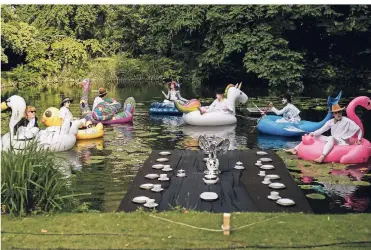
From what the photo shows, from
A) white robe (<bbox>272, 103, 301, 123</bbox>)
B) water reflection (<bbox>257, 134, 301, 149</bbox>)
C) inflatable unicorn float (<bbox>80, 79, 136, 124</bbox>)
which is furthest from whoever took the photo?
inflatable unicorn float (<bbox>80, 79, 136, 124</bbox>)

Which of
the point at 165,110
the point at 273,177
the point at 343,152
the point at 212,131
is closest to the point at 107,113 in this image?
the point at 165,110

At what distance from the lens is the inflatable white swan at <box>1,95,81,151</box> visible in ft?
Answer: 29.0

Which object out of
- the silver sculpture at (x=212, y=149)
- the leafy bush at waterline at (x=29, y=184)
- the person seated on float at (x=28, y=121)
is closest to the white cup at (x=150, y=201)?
the leafy bush at waterline at (x=29, y=184)

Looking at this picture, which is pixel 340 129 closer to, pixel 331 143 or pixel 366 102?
pixel 331 143

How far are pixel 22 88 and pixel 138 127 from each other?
13704 millimetres

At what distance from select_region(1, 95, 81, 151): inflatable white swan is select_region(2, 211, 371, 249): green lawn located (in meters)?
3.93

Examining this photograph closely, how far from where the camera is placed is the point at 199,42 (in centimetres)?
2638

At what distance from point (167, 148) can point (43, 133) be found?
95.5 inches

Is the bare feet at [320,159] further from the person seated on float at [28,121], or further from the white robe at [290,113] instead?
the person seated on float at [28,121]

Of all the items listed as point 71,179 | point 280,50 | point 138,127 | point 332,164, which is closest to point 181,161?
point 71,179

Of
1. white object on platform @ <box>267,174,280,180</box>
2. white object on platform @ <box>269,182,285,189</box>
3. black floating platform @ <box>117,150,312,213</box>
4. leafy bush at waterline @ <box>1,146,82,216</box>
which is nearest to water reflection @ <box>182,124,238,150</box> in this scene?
black floating platform @ <box>117,150,312,213</box>

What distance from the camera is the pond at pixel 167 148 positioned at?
254 inches

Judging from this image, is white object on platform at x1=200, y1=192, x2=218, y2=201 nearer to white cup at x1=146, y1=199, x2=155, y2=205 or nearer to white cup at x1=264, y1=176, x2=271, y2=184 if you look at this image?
white cup at x1=146, y1=199, x2=155, y2=205

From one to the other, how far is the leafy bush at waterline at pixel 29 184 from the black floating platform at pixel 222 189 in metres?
0.80
